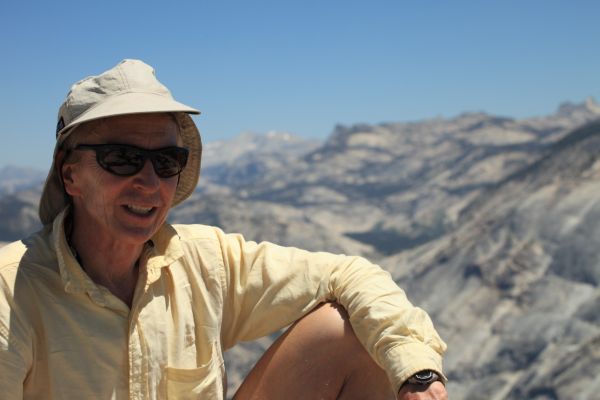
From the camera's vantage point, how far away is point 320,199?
7608 inches

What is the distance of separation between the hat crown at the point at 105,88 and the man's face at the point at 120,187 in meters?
0.09

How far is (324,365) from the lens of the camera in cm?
346

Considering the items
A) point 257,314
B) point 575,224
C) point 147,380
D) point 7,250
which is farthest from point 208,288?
point 575,224

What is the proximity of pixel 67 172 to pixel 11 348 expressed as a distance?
2.56ft

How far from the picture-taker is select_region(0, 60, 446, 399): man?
9.56ft

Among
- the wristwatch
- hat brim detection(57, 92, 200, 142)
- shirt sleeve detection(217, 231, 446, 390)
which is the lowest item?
the wristwatch

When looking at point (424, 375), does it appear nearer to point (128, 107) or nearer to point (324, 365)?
point (324, 365)

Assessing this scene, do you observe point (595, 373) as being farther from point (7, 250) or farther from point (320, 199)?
point (320, 199)

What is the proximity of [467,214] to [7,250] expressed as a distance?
315 feet

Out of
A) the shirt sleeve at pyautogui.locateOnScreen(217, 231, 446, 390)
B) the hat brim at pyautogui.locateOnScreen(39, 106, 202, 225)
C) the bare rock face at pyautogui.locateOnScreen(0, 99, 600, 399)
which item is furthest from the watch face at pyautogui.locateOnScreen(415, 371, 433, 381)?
the bare rock face at pyautogui.locateOnScreen(0, 99, 600, 399)

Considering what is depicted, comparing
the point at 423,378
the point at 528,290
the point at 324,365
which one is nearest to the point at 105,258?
the point at 324,365

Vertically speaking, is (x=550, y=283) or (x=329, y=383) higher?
(x=329, y=383)

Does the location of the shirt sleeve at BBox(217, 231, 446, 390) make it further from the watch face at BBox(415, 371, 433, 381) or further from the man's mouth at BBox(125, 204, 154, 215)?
the man's mouth at BBox(125, 204, 154, 215)

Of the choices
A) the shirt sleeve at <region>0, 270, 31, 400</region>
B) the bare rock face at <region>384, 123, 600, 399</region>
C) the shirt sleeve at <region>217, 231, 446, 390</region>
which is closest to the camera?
the shirt sleeve at <region>0, 270, 31, 400</region>
